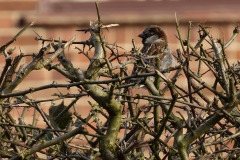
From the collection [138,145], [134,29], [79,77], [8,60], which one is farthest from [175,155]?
[134,29]

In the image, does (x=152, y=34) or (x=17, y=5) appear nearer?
(x=152, y=34)

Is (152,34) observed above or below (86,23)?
below

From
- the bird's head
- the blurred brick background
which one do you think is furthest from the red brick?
the bird's head

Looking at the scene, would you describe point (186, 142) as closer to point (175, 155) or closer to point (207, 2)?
point (175, 155)

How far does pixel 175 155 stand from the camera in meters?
2.23

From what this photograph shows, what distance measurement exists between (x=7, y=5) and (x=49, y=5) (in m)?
0.39

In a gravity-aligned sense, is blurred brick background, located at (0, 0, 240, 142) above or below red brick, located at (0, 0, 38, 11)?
below

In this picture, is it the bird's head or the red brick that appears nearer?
the bird's head

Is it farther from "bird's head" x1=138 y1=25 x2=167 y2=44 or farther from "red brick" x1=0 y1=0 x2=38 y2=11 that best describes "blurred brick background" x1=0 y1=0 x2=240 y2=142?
"bird's head" x1=138 y1=25 x2=167 y2=44

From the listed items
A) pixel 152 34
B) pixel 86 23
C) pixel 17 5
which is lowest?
pixel 152 34

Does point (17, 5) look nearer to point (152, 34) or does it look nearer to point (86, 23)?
point (86, 23)

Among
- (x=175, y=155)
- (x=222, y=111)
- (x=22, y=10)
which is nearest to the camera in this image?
(x=222, y=111)

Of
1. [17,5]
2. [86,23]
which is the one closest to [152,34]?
[86,23]

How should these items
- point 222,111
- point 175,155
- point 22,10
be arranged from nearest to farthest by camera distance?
point 222,111, point 175,155, point 22,10
